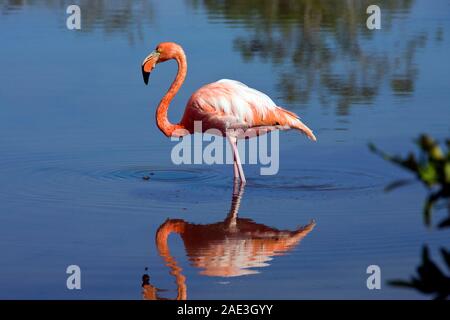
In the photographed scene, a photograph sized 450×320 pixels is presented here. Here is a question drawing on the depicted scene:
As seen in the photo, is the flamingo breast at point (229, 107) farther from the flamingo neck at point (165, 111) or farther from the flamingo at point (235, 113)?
the flamingo neck at point (165, 111)

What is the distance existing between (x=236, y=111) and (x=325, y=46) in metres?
6.37

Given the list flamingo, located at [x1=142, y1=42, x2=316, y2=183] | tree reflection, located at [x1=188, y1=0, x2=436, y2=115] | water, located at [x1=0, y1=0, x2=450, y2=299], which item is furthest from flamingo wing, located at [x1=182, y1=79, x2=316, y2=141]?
tree reflection, located at [x1=188, y1=0, x2=436, y2=115]

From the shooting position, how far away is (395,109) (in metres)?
11.4

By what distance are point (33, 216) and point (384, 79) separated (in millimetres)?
6312

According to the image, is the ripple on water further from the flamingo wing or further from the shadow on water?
the shadow on water

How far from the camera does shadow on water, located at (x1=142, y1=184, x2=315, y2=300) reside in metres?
6.33

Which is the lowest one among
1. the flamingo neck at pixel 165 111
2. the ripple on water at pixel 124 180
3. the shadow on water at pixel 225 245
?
the shadow on water at pixel 225 245

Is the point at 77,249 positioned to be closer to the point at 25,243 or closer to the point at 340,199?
the point at 25,243

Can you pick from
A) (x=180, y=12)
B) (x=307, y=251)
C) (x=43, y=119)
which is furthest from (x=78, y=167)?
(x=180, y=12)

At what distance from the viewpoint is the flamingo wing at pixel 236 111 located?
9062mm

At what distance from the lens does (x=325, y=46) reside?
1520 cm

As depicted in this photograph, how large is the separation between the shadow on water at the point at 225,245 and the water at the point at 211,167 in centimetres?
2

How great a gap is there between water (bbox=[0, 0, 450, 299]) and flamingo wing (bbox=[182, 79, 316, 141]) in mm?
374

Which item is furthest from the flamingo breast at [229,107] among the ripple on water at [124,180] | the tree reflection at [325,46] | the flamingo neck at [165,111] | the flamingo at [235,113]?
the tree reflection at [325,46]
